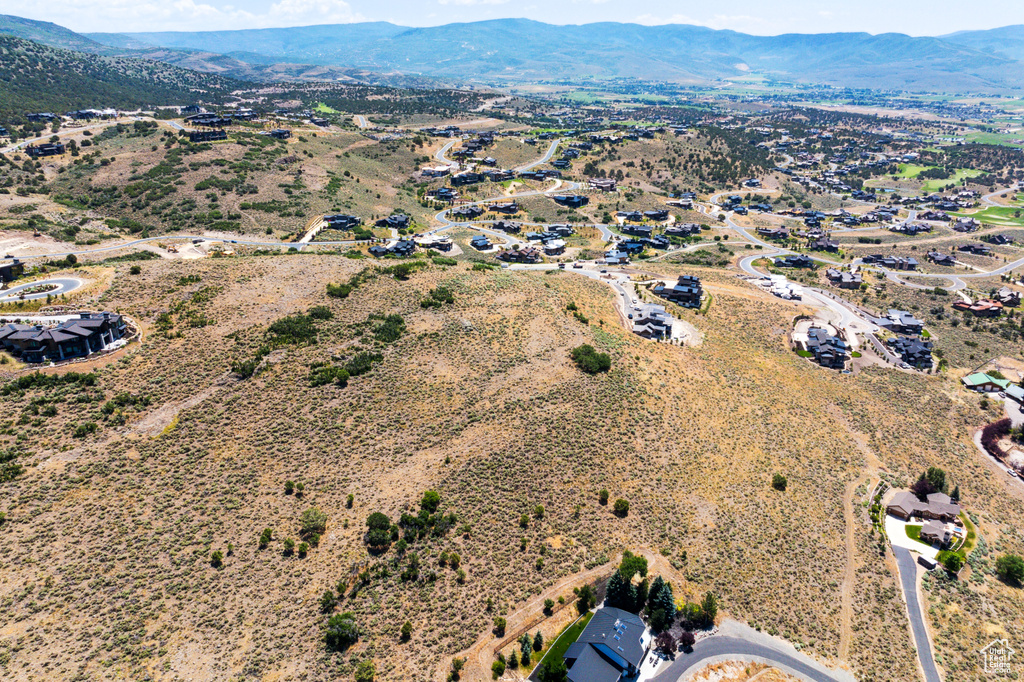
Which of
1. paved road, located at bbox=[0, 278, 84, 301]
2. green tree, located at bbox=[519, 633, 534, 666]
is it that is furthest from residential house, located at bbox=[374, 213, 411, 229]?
green tree, located at bbox=[519, 633, 534, 666]

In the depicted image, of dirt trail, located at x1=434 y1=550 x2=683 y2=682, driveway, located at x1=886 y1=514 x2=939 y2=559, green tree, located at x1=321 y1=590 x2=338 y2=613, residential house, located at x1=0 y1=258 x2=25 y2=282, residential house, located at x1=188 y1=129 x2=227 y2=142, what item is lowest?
driveway, located at x1=886 y1=514 x2=939 y2=559

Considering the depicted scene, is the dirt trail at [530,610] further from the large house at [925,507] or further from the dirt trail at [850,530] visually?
the large house at [925,507]

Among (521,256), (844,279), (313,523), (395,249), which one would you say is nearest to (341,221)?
(395,249)

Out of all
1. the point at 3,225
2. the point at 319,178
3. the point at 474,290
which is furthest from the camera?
the point at 319,178

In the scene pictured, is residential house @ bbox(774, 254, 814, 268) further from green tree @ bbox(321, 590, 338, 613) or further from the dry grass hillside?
green tree @ bbox(321, 590, 338, 613)

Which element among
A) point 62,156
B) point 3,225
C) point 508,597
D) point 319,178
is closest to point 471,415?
point 508,597

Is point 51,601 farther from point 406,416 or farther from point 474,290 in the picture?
point 474,290

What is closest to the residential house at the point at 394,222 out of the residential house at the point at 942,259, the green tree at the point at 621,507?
the green tree at the point at 621,507
